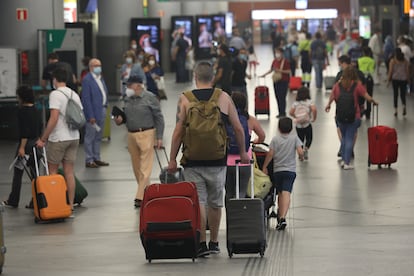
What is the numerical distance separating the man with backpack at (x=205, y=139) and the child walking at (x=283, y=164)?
7.06ft

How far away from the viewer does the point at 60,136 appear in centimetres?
1402

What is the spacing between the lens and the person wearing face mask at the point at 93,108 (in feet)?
60.2

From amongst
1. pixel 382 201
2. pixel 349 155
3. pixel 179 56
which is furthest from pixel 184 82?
pixel 382 201

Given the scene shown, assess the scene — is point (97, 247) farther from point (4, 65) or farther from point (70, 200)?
point (4, 65)

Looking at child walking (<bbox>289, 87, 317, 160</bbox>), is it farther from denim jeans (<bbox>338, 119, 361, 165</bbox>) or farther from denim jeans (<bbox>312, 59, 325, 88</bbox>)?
denim jeans (<bbox>312, 59, 325, 88</bbox>)

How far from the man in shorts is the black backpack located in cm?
546

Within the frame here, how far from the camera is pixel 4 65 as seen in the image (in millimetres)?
23172

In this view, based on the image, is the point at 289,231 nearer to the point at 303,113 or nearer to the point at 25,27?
the point at 303,113

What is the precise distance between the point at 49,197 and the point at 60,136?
80 centimetres

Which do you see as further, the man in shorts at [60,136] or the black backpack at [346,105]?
the black backpack at [346,105]

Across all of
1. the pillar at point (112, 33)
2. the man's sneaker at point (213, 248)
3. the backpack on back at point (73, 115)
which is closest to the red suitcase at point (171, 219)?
the man's sneaker at point (213, 248)

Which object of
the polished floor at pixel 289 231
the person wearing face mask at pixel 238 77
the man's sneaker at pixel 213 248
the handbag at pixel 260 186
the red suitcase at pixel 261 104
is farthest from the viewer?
the red suitcase at pixel 261 104

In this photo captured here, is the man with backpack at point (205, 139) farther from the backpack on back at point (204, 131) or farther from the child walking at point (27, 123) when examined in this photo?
the child walking at point (27, 123)

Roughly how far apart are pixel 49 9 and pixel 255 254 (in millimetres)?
14979
